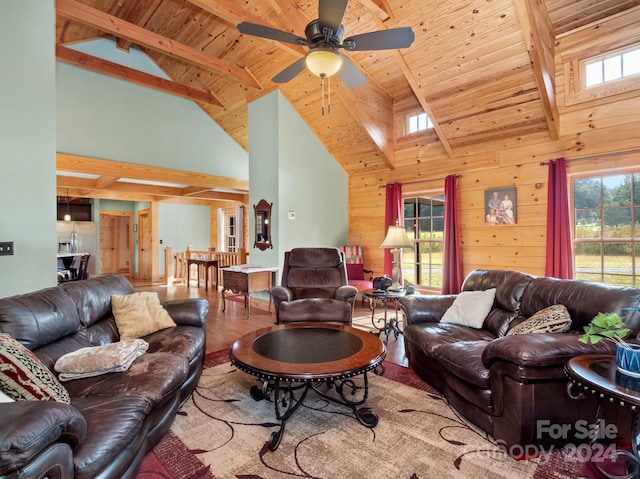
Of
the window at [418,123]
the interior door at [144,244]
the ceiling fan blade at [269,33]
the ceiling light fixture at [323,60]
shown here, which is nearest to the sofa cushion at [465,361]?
the ceiling light fixture at [323,60]

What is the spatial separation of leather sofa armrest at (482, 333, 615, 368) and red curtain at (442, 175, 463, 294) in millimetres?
2921

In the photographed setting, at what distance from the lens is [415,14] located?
357cm

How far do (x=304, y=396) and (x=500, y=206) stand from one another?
12.3 ft

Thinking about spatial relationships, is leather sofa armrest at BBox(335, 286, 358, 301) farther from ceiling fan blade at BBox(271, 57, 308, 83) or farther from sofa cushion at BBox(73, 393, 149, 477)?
sofa cushion at BBox(73, 393, 149, 477)

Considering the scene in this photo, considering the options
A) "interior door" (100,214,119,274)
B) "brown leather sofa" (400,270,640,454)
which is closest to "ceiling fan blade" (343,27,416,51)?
"brown leather sofa" (400,270,640,454)

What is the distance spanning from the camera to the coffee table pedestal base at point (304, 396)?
6.71 feet

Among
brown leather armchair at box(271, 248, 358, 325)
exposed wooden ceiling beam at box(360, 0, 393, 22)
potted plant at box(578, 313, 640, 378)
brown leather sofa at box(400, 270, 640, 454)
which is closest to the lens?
potted plant at box(578, 313, 640, 378)

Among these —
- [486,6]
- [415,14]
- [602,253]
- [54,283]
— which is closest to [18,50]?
[54,283]

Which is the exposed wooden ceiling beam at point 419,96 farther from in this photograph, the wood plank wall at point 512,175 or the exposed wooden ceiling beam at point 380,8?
the wood plank wall at point 512,175

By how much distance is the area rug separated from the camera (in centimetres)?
169

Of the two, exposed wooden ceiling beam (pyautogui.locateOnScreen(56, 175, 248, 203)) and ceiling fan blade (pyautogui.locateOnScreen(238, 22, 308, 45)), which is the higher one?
ceiling fan blade (pyautogui.locateOnScreen(238, 22, 308, 45))

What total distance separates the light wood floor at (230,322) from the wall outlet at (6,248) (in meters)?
1.95

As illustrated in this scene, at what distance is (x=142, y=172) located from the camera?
19.8 feet

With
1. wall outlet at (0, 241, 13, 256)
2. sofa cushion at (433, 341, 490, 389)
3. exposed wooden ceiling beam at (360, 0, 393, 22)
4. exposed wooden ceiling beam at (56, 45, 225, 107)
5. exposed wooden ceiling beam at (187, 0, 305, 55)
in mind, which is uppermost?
exposed wooden ceiling beam at (56, 45, 225, 107)
